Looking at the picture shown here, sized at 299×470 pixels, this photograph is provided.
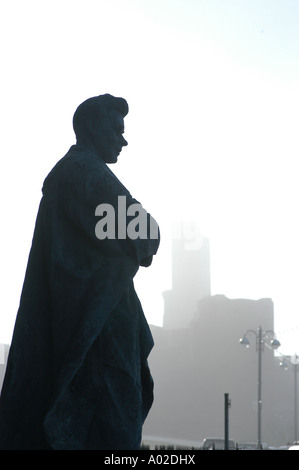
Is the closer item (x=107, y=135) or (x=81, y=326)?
Answer: (x=81, y=326)

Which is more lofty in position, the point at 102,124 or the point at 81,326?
the point at 102,124

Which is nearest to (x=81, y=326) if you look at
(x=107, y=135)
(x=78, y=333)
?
(x=78, y=333)

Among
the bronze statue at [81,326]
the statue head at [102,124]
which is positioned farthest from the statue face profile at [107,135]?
the bronze statue at [81,326]

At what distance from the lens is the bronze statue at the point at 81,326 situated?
3.37 metres

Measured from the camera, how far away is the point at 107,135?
4.00 metres

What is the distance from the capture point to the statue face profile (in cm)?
400

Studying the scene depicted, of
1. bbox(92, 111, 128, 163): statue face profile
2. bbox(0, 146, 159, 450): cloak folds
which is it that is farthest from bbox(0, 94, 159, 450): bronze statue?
bbox(92, 111, 128, 163): statue face profile

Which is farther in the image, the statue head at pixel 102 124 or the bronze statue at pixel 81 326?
the statue head at pixel 102 124

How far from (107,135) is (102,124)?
0.18 feet

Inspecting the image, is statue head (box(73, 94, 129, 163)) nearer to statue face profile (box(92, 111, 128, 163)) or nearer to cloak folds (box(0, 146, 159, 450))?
statue face profile (box(92, 111, 128, 163))

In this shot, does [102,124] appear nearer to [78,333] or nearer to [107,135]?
[107,135]

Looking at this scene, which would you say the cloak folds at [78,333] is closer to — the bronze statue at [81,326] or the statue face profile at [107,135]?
the bronze statue at [81,326]

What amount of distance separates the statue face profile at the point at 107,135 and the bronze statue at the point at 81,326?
191 mm
